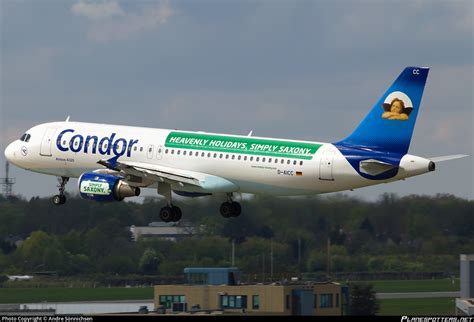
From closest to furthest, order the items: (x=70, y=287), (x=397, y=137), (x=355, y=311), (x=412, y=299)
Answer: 1. (x=397, y=137)
2. (x=355, y=311)
3. (x=412, y=299)
4. (x=70, y=287)

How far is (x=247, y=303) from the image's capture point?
336 feet

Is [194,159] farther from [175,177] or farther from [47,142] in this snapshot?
[47,142]

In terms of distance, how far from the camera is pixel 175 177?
324 ft

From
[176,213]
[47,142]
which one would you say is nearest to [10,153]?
[47,142]

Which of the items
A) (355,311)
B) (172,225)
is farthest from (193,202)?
(355,311)

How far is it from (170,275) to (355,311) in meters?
17.1

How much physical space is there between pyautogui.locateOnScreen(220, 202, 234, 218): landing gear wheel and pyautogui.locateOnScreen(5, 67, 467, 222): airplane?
5 centimetres

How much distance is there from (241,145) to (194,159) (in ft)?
10.1

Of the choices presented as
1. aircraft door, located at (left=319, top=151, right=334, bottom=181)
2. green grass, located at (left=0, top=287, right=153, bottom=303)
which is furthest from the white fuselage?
green grass, located at (left=0, top=287, right=153, bottom=303)

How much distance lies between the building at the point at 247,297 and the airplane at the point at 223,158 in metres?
4.82

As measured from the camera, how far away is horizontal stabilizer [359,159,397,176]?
92.9 m

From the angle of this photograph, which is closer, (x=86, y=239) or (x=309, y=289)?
(x=309, y=289)

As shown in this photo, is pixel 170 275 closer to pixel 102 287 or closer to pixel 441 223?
pixel 102 287

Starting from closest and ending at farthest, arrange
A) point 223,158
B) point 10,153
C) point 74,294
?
point 223,158
point 10,153
point 74,294
